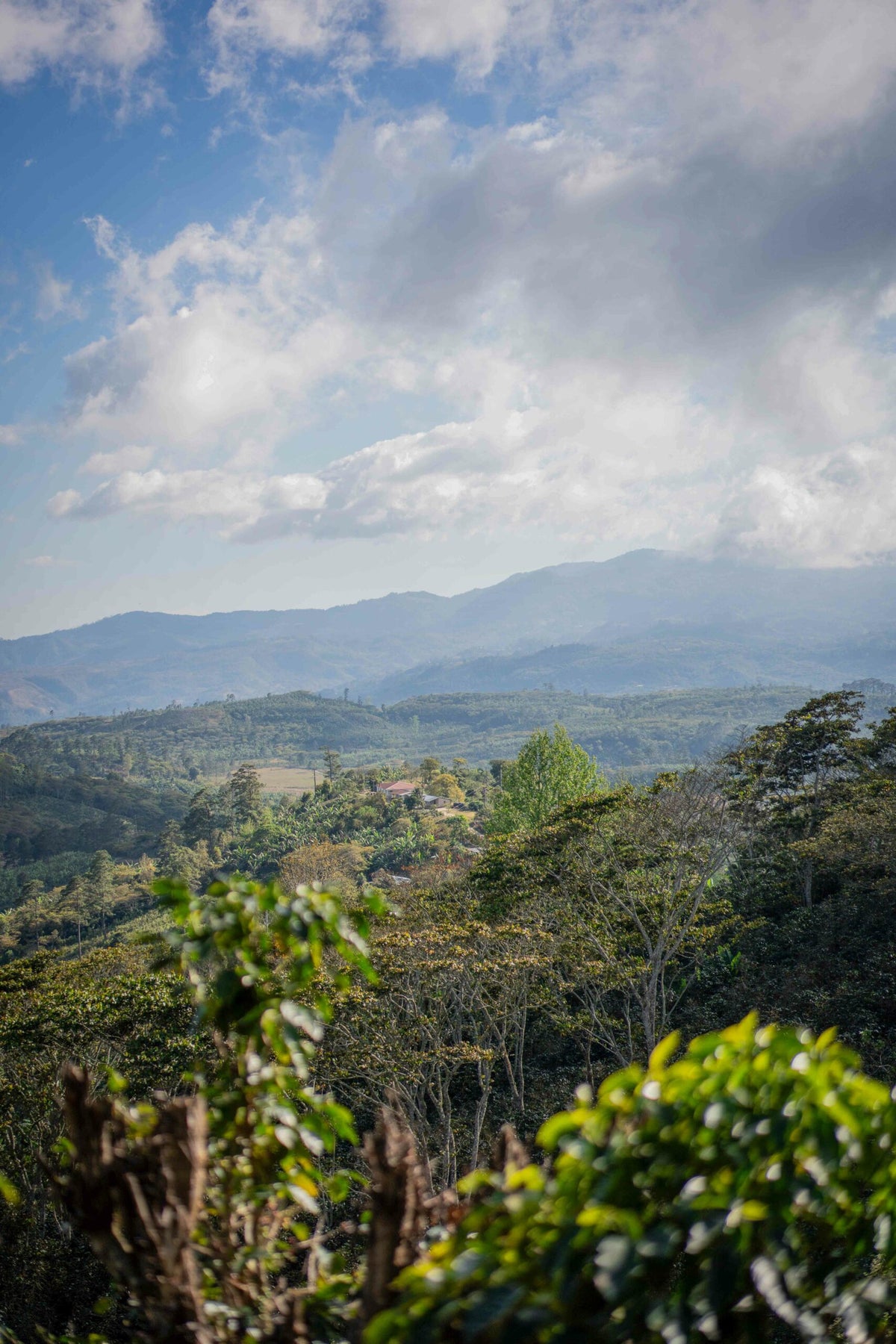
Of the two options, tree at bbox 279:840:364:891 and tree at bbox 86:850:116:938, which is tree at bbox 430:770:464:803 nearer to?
tree at bbox 279:840:364:891

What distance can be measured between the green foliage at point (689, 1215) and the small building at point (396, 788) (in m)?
67.0

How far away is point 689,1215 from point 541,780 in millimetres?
26268

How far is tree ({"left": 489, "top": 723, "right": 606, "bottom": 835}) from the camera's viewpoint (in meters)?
26.5

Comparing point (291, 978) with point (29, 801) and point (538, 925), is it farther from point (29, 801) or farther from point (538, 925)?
point (29, 801)

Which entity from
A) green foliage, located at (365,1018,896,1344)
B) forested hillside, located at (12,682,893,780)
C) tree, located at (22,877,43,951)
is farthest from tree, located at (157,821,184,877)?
forested hillside, located at (12,682,893,780)

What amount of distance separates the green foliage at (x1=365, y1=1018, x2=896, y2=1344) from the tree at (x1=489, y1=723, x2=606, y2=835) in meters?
24.2

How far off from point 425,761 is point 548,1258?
76743 mm

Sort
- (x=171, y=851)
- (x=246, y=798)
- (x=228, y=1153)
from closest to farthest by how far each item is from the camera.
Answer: (x=228, y=1153), (x=171, y=851), (x=246, y=798)

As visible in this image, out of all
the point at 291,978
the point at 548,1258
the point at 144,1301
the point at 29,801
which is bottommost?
the point at 29,801

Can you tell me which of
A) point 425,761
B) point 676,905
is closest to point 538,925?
point 676,905

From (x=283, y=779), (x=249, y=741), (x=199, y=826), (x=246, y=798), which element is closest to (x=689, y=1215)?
(x=199, y=826)

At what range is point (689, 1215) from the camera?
1368 millimetres

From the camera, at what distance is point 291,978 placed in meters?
2.01

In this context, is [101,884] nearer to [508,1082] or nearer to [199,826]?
[199,826]
